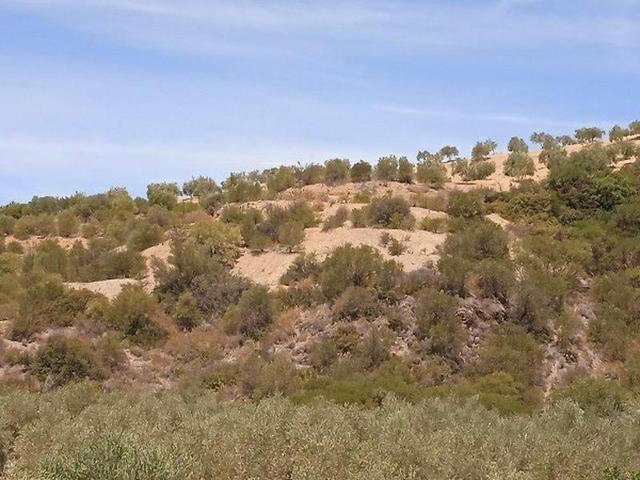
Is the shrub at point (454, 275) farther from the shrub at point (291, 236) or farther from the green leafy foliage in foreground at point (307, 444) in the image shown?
the green leafy foliage in foreground at point (307, 444)

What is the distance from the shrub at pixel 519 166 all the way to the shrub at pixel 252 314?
26.9m

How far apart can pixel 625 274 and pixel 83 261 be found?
93.6 feet

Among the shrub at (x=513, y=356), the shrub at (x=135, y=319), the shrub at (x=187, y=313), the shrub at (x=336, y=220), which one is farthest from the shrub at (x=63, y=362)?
the shrub at (x=336, y=220)

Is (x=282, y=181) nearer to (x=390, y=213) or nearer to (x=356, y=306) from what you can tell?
(x=390, y=213)

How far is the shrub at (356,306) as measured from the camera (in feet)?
105

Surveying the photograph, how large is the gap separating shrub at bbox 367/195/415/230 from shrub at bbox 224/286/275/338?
10693 mm

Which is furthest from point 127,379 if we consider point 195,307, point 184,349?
point 195,307

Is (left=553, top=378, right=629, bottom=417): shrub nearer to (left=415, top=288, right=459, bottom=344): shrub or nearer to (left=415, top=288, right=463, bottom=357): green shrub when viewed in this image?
(left=415, top=288, right=463, bottom=357): green shrub

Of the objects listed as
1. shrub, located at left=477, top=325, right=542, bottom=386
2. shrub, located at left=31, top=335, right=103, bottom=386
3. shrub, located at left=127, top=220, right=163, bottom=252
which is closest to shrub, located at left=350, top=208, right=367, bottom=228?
shrub, located at left=127, top=220, right=163, bottom=252

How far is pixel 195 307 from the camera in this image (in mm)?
34594

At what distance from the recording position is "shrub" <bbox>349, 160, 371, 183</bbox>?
52875mm

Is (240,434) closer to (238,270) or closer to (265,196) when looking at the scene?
(238,270)

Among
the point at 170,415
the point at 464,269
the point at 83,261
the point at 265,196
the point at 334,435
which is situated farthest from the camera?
the point at 265,196

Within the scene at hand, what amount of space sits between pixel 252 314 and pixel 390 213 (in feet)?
41.3
